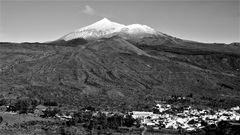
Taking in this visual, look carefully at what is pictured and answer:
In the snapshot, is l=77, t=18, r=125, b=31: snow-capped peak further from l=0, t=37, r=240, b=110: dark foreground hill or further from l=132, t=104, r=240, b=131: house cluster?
l=132, t=104, r=240, b=131: house cluster

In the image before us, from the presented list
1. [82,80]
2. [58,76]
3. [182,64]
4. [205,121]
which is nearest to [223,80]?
[182,64]

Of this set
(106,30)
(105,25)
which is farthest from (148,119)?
(105,25)

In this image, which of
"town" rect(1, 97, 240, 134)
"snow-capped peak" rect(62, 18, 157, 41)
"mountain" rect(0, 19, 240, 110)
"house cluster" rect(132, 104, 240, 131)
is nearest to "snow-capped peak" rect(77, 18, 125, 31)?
"snow-capped peak" rect(62, 18, 157, 41)

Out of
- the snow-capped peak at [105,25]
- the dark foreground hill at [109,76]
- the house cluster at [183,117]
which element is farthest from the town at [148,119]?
the snow-capped peak at [105,25]

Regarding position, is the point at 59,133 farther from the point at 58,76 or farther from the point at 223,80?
the point at 223,80

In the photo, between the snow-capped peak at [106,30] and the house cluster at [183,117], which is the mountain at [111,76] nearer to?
the house cluster at [183,117]

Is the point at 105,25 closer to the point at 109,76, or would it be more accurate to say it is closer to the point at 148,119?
the point at 109,76
